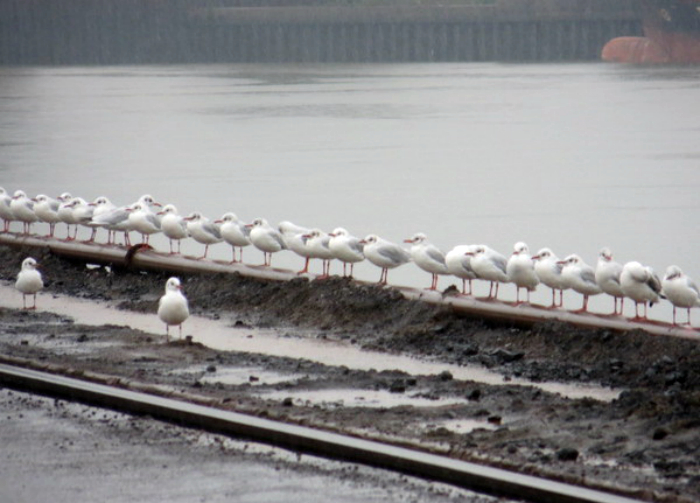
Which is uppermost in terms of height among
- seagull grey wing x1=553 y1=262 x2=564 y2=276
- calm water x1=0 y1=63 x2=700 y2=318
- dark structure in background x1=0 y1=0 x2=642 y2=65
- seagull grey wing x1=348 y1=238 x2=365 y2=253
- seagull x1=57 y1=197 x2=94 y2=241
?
seagull grey wing x1=553 y1=262 x2=564 y2=276

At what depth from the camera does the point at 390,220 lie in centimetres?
2248

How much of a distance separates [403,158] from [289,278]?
77.7 ft

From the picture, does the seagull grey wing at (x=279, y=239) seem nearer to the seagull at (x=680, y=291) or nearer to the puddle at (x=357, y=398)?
the seagull at (x=680, y=291)

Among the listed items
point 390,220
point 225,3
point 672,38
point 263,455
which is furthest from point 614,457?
point 225,3

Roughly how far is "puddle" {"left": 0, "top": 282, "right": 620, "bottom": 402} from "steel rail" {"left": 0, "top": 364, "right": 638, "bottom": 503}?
1734 mm

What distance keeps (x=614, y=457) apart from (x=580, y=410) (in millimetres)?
959

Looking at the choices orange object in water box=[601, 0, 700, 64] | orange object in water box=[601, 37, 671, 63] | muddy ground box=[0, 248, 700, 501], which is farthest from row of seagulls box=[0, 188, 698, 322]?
orange object in water box=[601, 37, 671, 63]

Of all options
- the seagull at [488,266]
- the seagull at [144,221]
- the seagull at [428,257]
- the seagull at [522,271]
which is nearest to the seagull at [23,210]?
the seagull at [144,221]

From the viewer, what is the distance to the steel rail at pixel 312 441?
20.2ft

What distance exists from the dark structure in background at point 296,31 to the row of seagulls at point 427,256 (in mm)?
91895

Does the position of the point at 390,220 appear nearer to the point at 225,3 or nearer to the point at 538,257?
the point at 538,257

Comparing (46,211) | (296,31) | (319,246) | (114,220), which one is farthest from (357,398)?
(296,31)

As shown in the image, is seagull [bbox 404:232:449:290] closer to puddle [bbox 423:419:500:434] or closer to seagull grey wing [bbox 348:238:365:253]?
seagull grey wing [bbox 348:238:365:253]

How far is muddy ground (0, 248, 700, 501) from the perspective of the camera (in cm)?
672
